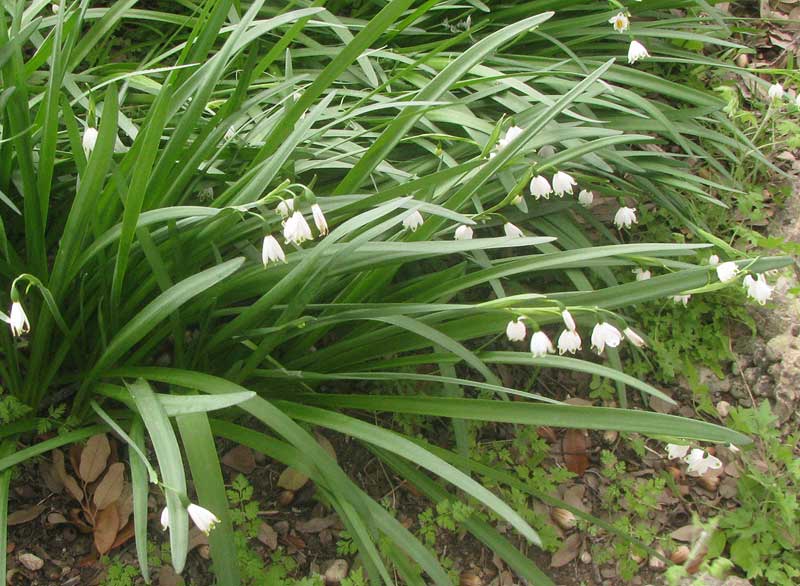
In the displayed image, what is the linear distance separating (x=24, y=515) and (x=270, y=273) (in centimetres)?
88

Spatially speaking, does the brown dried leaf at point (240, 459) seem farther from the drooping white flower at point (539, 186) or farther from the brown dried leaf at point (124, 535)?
the drooping white flower at point (539, 186)

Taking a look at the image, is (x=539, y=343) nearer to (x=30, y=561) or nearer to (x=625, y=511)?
(x=625, y=511)

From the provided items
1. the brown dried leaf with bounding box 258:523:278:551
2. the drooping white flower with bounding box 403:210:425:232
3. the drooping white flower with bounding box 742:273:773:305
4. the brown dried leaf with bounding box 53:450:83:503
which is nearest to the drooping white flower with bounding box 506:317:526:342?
the drooping white flower with bounding box 403:210:425:232

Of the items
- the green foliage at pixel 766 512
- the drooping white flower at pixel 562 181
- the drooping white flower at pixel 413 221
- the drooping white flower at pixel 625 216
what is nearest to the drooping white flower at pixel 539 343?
the drooping white flower at pixel 413 221

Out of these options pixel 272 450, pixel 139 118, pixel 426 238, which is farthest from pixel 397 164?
pixel 272 450

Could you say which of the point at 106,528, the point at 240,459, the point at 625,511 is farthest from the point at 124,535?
the point at 625,511

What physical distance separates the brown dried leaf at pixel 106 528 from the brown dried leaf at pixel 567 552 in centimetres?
122

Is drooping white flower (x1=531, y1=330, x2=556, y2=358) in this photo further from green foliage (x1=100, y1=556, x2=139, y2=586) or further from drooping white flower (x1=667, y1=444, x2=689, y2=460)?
green foliage (x1=100, y1=556, x2=139, y2=586)

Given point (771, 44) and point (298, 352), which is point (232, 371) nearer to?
point (298, 352)

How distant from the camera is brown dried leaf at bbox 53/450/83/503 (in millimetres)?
2049

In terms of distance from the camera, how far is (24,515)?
201 cm

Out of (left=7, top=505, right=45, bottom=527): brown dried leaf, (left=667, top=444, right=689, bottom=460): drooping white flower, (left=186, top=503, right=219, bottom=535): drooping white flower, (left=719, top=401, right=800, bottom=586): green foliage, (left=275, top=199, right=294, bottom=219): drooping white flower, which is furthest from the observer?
(left=719, top=401, right=800, bottom=586): green foliage

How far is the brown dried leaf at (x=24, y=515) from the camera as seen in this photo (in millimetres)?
1992

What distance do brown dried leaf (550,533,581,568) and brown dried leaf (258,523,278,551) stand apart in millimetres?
810
